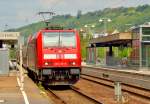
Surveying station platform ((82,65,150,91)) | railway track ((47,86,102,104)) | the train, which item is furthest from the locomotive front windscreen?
station platform ((82,65,150,91))

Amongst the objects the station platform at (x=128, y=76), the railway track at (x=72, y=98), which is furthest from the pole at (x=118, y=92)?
the station platform at (x=128, y=76)

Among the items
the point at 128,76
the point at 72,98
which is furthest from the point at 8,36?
the point at 72,98

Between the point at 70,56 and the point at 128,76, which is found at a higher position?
the point at 70,56

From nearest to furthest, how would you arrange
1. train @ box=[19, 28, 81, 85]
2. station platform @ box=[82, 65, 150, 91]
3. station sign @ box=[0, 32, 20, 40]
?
train @ box=[19, 28, 81, 85] → station platform @ box=[82, 65, 150, 91] → station sign @ box=[0, 32, 20, 40]

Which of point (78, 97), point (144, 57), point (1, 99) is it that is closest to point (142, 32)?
point (144, 57)

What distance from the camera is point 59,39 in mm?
28281

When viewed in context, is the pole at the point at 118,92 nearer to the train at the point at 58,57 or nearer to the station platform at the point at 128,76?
the train at the point at 58,57

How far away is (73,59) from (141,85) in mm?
6537

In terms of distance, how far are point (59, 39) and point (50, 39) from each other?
1.67ft

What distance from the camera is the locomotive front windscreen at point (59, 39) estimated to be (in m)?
28.1

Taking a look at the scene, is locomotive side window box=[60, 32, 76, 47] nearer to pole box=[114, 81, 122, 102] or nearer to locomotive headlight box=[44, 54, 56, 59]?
locomotive headlight box=[44, 54, 56, 59]

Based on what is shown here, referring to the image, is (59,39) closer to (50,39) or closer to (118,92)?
(50,39)

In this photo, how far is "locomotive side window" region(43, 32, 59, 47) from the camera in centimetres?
2803

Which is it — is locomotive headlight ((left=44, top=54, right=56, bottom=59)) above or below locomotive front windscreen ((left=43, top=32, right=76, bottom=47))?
below
